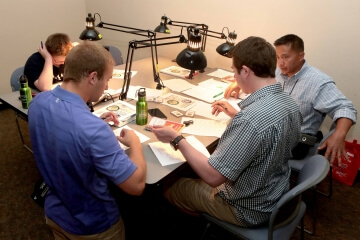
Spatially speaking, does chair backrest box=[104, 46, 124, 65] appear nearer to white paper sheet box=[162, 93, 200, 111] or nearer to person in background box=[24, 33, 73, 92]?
person in background box=[24, 33, 73, 92]

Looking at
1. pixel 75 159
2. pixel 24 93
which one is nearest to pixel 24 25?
pixel 24 93

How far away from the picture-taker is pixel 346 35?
2445 millimetres

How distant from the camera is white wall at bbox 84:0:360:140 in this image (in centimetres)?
244

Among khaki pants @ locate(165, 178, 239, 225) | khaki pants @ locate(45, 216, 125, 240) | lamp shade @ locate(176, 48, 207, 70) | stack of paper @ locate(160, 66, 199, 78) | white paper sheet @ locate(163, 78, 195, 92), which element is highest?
lamp shade @ locate(176, 48, 207, 70)

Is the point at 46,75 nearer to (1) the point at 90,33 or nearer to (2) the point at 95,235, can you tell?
(1) the point at 90,33

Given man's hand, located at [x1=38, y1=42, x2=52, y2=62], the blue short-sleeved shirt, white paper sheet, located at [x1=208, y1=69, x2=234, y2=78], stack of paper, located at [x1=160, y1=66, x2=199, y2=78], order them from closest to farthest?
the blue short-sleeved shirt < man's hand, located at [x1=38, y1=42, x2=52, y2=62] < stack of paper, located at [x1=160, y1=66, x2=199, y2=78] < white paper sheet, located at [x1=208, y1=69, x2=234, y2=78]

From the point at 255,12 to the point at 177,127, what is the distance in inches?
69.4

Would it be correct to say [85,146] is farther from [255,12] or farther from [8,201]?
[255,12]

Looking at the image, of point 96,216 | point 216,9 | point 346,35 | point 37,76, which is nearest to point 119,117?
point 96,216

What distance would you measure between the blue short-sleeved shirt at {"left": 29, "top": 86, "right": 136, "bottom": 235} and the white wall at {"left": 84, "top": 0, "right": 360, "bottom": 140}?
228 centimetres

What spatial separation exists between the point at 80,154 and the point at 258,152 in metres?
0.74

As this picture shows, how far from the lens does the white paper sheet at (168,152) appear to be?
4.70ft

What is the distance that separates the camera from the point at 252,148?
46.1 inches

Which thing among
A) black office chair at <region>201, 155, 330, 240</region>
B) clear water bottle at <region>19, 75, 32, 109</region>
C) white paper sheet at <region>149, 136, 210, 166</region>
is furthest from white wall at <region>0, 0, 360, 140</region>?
clear water bottle at <region>19, 75, 32, 109</region>
